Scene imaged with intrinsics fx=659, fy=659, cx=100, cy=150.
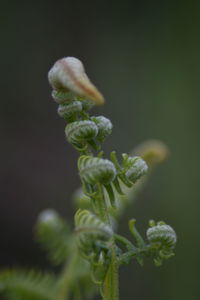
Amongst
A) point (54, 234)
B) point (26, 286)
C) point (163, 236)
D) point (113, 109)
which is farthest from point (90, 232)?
point (113, 109)

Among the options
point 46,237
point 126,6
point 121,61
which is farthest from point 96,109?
point 46,237

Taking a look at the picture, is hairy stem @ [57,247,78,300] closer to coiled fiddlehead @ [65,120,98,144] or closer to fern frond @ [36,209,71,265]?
fern frond @ [36,209,71,265]

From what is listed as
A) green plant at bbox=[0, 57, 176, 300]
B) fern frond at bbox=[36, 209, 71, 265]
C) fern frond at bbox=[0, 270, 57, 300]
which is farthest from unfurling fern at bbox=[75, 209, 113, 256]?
fern frond at bbox=[36, 209, 71, 265]

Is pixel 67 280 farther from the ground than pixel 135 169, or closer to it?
farther from the ground

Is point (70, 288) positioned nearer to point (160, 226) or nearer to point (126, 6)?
point (160, 226)

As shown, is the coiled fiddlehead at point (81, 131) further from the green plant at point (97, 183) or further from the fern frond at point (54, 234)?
the fern frond at point (54, 234)

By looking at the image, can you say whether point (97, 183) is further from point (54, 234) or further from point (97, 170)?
point (54, 234)

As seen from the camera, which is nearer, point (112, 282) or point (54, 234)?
point (112, 282)
